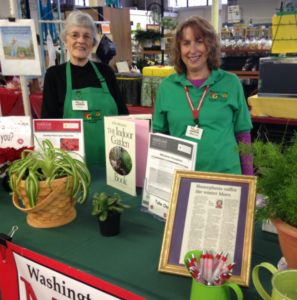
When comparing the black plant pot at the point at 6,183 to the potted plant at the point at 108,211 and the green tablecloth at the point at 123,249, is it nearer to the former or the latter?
the green tablecloth at the point at 123,249

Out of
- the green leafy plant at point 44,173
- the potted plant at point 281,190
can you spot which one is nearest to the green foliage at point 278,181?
the potted plant at point 281,190

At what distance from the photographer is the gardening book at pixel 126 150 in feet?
4.65

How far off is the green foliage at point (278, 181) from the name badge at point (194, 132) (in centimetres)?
74

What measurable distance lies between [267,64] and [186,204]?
2.14 m

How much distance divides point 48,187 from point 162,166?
43cm

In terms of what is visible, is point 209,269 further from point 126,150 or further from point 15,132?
point 15,132

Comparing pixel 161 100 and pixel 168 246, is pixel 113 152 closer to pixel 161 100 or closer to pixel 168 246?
pixel 161 100

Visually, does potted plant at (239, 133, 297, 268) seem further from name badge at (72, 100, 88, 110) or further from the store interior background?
the store interior background

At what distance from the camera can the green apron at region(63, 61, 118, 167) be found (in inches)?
80.9

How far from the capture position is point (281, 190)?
0.76 metres

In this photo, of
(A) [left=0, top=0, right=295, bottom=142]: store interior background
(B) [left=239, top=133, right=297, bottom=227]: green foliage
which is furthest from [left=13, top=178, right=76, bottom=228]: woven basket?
(A) [left=0, top=0, right=295, bottom=142]: store interior background

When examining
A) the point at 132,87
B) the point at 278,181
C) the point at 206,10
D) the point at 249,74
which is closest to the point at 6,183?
the point at 278,181

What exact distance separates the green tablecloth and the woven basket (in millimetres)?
29

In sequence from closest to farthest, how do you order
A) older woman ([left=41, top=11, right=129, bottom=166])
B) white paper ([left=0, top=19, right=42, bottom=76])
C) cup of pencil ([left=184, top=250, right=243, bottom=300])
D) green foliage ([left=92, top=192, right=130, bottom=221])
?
1. cup of pencil ([left=184, top=250, right=243, bottom=300])
2. green foliage ([left=92, top=192, right=130, bottom=221])
3. older woman ([left=41, top=11, right=129, bottom=166])
4. white paper ([left=0, top=19, right=42, bottom=76])
